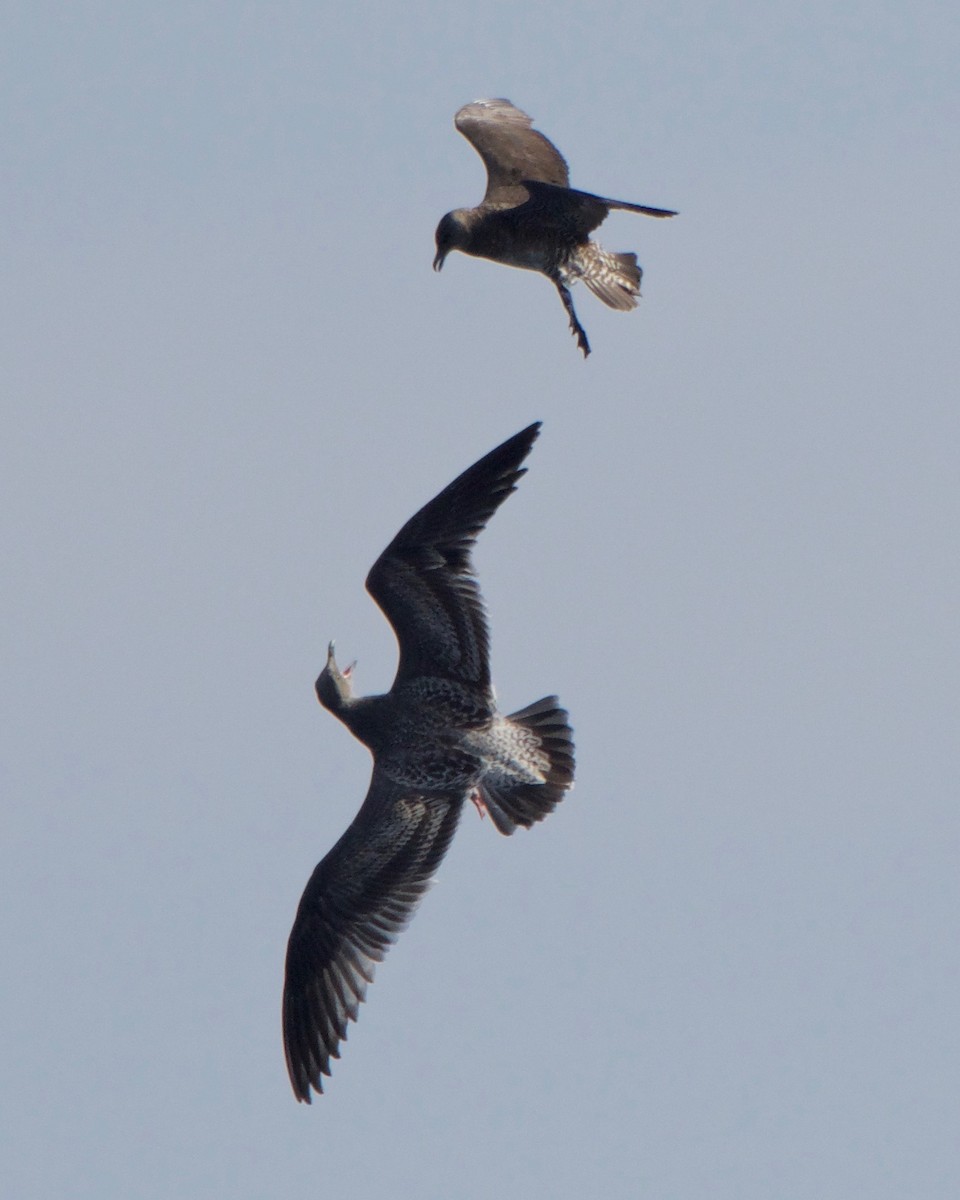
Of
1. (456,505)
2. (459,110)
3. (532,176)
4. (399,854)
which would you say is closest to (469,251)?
(532,176)

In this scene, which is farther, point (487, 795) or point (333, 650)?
point (333, 650)

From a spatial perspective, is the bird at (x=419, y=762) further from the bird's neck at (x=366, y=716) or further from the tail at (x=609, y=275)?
the tail at (x=609, y=275)

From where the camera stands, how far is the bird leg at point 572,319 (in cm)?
1697

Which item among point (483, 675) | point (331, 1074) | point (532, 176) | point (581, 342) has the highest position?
point (532, 176)

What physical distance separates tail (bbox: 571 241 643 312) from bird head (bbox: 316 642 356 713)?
3.94 m

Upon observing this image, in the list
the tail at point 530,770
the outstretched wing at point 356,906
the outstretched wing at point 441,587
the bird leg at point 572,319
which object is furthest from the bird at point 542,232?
the outstretched wing at point 356,906

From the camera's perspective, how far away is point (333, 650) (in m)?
15.5

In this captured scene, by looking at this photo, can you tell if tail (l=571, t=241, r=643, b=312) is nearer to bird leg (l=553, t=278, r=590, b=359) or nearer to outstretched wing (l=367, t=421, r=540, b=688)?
bird leg (l=553, t=278, r=590, b=359)

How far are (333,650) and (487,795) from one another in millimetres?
1630

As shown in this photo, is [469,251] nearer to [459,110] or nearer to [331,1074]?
[459,110]

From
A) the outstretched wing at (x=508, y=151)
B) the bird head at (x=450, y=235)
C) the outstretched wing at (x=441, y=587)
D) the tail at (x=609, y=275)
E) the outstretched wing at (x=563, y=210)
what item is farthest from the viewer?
the outstretched wing at (x=508, y=151)

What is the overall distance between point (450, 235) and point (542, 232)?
909mm

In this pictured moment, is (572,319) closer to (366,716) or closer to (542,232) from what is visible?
(542,232)

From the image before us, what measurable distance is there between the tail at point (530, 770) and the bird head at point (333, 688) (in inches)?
43.1
